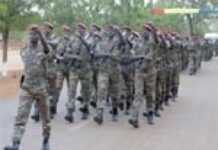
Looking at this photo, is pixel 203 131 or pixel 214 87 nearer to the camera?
pixel 203 131

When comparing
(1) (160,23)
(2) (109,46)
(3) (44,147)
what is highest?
(2) (109,46)

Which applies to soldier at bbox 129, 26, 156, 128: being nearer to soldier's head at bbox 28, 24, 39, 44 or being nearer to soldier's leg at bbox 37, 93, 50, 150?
soldier's leg at bbox 37, 93, 50, 150

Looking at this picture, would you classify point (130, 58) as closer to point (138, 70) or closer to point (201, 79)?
point (138, 70)

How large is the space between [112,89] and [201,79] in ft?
55.1

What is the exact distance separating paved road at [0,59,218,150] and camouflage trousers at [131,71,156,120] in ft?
1.25

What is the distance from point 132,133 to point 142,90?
0.97 metres

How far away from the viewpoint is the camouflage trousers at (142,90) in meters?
13.8

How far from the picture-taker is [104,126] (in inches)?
556

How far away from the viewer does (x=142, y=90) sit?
13.9 meters

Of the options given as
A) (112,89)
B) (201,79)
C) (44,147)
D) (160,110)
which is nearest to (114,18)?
(201,79)

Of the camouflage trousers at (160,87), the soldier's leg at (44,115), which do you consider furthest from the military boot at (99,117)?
the soldier's leg at (44,115)

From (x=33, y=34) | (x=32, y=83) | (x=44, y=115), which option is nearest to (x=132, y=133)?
(x=44, y=115)

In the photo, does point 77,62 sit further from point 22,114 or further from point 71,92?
point 22,114

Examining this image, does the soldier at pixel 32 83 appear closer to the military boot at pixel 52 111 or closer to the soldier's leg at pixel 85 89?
the soldier's leg at pixel 85 89
